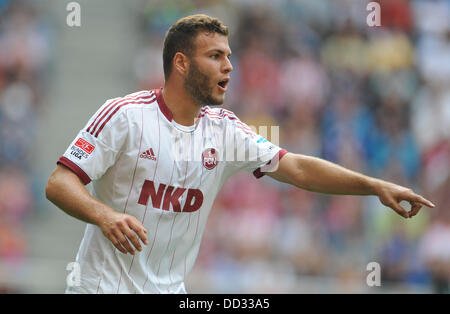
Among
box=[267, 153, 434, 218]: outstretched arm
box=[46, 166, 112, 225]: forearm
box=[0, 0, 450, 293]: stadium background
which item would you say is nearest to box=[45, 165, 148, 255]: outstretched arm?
box=[46, 166, 112, 225]: forearm

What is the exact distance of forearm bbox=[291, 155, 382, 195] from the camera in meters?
5.09

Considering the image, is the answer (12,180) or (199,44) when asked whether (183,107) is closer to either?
(199,44)

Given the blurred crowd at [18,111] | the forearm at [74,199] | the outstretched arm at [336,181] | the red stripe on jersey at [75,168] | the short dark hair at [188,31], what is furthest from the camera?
the blurred crowd at [18,111]

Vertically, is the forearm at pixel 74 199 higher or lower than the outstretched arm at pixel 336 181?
lower

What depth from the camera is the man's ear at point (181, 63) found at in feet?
16.8

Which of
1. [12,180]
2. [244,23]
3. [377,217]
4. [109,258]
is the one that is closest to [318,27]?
[244,23]

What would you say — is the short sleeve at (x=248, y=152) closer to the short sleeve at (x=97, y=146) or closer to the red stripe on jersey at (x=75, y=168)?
the short sleeve at (x=97, y=146)

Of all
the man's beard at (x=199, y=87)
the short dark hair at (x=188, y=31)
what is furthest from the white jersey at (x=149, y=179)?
the short dark hair at (x=188, y=31)

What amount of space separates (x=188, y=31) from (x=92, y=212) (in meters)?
1.58

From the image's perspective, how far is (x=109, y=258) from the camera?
4.95 m

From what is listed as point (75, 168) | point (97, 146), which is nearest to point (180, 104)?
point (97, 146)
